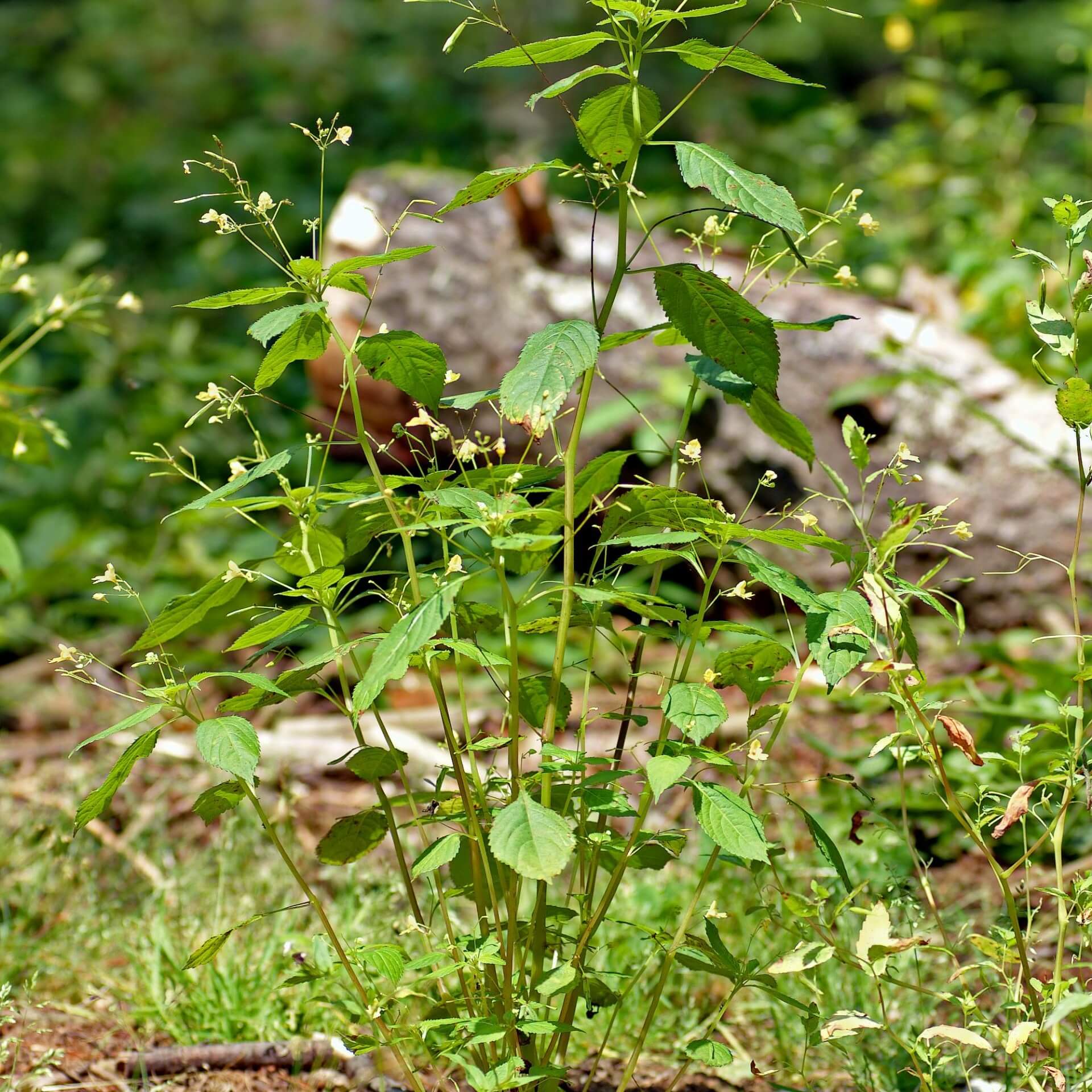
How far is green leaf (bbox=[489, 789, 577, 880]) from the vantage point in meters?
1.07

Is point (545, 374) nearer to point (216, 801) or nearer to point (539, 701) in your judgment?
point (539, 701)

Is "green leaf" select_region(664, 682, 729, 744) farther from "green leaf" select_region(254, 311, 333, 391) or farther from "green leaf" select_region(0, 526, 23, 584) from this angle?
"green leaf" select_region(0, 526, 23, 584)

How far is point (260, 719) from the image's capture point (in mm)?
3395

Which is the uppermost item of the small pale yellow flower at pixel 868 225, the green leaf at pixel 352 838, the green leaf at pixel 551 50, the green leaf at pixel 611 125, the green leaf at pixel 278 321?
the green leaf at pixel 551 50

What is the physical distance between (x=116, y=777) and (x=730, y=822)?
0.61m

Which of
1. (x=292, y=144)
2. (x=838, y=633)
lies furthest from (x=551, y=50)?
(x=292, y=144)

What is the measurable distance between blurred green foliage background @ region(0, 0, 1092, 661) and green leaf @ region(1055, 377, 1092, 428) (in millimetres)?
1472

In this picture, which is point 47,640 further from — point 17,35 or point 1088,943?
point 17,35

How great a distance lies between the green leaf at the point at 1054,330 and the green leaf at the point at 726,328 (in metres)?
0.31

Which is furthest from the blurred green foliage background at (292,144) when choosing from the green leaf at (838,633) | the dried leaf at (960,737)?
the dried leaf at (960,737)

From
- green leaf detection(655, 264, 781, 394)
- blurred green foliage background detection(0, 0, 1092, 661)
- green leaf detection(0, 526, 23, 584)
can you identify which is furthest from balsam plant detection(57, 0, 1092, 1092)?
green leaf detection(0, 526, 23, 584)

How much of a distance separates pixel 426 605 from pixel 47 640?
10.4ft

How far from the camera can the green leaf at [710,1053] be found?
1.24 meters

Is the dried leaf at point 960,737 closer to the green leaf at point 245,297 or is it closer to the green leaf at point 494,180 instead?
the green leaf at point 494,180
